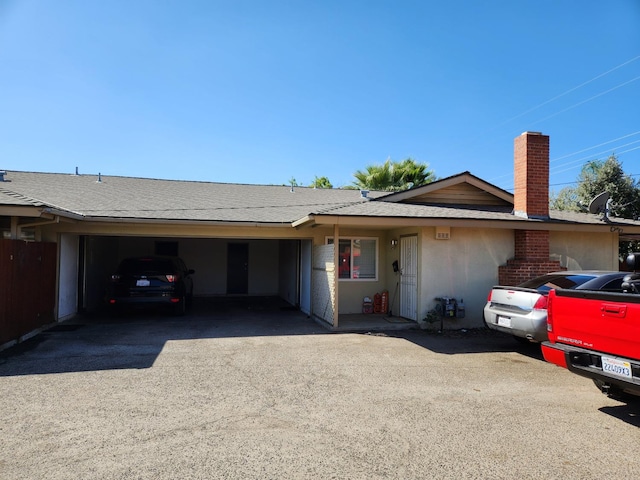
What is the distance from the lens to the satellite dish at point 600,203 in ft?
35.1

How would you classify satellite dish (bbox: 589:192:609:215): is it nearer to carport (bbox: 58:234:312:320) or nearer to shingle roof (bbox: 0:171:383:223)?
shingle roof (bbox: 0:171:383:223)

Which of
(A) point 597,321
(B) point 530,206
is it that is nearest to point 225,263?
(B) point 530,206

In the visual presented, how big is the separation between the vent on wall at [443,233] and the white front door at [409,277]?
55 centimetres

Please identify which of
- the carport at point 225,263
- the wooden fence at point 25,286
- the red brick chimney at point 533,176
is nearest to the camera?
the wooden fence at point 25,286

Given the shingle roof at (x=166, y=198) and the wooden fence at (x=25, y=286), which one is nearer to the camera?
the wooden fence at (x=25, y=286)

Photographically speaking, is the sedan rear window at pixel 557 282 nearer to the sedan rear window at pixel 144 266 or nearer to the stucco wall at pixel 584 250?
the stucco wall at pixel 584 250

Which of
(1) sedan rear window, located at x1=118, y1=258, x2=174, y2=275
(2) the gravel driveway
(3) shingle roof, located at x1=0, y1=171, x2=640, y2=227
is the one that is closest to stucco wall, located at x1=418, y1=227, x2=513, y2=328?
(3) shingle roof, located at x1=0, y1=171, x2=640, y2=227

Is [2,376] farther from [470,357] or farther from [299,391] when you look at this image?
[470,357]

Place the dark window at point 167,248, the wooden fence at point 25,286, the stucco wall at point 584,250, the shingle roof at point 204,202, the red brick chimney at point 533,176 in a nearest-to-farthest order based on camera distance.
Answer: the wooden fence at point 25,286 < the shingle roof at point 204,202 < the red brick chimney at point 533,176 < the stucco wall at point 584,250 < the dark window at point 167,248

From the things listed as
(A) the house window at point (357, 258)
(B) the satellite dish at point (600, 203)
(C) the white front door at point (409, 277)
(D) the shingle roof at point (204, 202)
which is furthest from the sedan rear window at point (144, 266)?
(B) the satellite dish at point (600, 203)

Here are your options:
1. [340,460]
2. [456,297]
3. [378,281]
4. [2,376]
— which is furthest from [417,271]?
[2,376]

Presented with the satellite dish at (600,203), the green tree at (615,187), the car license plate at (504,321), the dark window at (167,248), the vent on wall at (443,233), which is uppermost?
the green tree at (615,187)

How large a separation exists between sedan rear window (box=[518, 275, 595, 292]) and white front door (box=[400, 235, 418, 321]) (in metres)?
3.09

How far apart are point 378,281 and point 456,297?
2.42m
